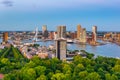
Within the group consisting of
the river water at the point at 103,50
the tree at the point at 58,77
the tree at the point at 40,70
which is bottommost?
the river water at the point at 103,50

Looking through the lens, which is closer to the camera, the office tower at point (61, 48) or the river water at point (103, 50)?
the office tower at point (61, 48)

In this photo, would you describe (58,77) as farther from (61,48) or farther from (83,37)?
(83,37)

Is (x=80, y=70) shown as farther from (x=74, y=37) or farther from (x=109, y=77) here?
(x=74, y=37)

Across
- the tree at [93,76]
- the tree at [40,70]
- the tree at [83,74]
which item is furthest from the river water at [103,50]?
the tree at [93,76]

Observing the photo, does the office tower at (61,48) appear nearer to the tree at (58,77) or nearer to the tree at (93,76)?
the tree at (58,77)

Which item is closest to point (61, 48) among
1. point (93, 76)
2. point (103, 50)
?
point (93, 76)

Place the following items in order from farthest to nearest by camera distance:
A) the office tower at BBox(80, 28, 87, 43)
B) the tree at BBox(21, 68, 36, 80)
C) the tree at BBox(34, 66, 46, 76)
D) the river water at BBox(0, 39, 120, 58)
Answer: the office tower at BBox(80, 28, 87, 43), the river water at BBox(0, 39, 120, 58), the tree at BBox(34, 66, 46, 76), the tree at BBox(21, 68, 36, 80)

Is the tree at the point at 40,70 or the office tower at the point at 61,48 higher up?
the office tower at the point at 61,48

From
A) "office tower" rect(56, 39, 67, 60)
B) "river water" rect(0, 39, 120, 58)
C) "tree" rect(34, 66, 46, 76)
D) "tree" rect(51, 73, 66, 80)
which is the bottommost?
"river water" rect(0, 39, 120, 58)

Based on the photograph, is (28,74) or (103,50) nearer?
(28,74)

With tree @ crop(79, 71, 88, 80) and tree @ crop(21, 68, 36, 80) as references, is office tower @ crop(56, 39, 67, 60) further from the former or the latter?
tree @ crop(79, 71, 88, 80)

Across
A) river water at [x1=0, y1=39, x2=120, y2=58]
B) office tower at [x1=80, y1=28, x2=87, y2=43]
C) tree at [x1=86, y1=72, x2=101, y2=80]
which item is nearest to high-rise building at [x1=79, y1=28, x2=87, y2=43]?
office tower at [x1=80, y1=28, x2=87, y2=43]
